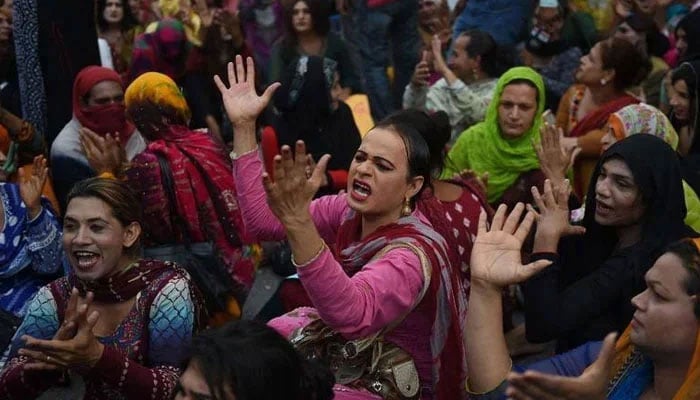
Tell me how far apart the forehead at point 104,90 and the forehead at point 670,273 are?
3.56 meters

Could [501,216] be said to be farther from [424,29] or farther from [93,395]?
[424,29]

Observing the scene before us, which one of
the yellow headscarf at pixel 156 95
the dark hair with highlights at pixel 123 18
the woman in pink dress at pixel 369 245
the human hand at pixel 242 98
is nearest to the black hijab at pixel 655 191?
the woman in pink dress at pixel 369 245

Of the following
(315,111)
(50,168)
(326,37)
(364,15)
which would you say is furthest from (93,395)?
(364,15)

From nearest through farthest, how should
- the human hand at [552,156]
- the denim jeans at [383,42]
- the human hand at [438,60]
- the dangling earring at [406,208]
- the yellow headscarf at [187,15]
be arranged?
the dangling earring at [406,208]
the human hand at [552,156]
the human hand at [438,60]
the yellow headscarf at [187,15]
the denim jeans at [383,42]

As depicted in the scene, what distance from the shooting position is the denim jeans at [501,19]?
9227 millimetres

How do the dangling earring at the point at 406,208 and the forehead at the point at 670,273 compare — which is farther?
the dangling earring at the point at 406,208

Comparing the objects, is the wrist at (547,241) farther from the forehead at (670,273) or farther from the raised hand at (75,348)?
the raised hand at (75,348)

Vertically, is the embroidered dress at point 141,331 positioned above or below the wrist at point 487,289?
below

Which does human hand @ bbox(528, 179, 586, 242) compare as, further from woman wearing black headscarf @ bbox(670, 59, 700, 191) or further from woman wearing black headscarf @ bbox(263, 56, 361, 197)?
woman wearing black headscarf @ bbox(263, 56, 361, 197)

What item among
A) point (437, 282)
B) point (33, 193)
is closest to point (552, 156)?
point (437, 282)

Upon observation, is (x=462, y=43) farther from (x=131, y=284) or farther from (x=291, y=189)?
(x=291, y=189)

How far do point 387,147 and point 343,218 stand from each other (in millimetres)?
446

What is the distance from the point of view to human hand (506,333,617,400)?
2.78 meters

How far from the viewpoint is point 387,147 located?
4.03 m
